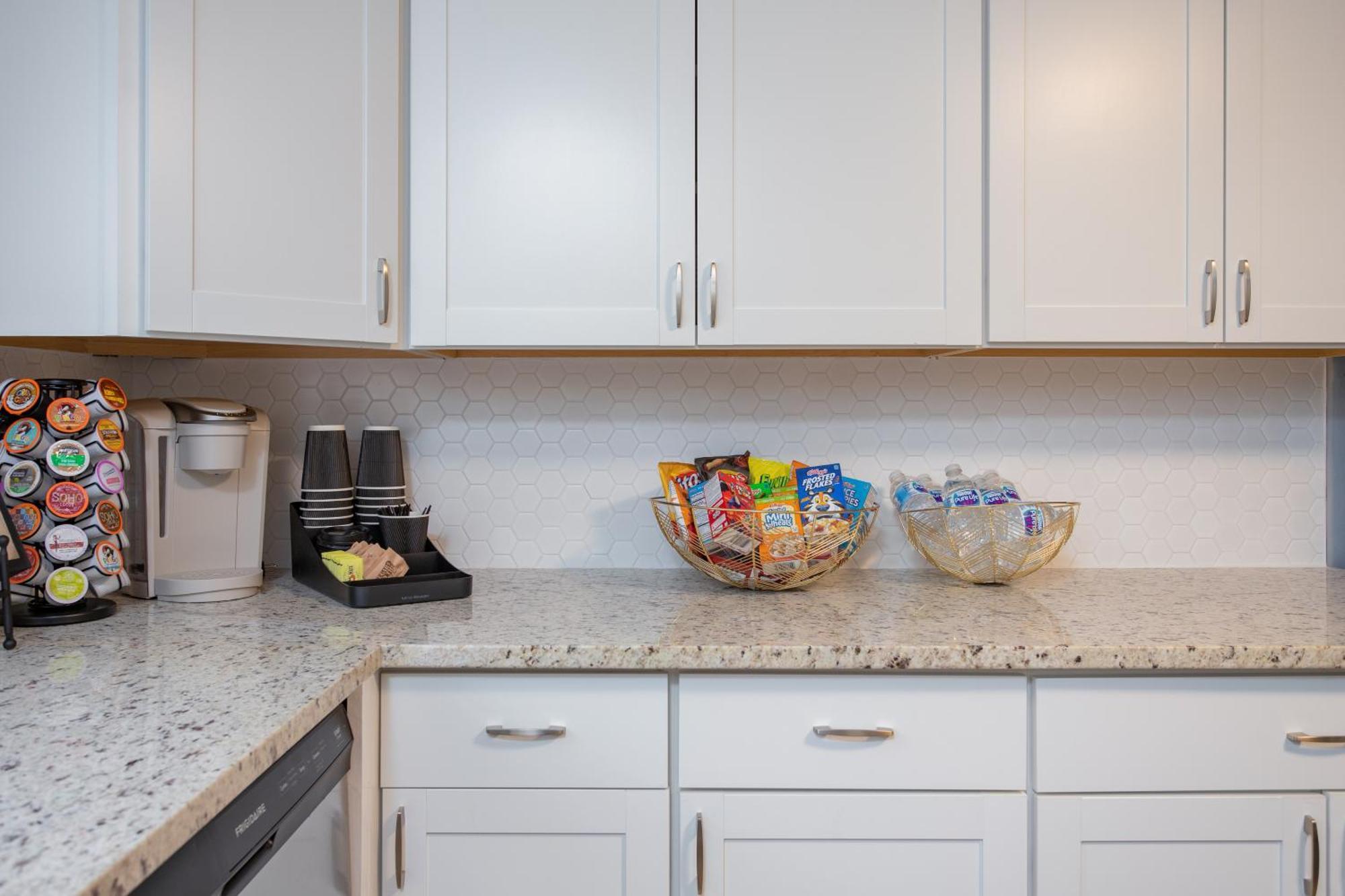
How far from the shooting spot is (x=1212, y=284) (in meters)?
1.58

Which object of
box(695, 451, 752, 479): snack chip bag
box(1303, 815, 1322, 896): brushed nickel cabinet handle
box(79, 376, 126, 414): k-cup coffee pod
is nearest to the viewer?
box(1303, 815, 1322, 896): brushed nickel cabinet handle

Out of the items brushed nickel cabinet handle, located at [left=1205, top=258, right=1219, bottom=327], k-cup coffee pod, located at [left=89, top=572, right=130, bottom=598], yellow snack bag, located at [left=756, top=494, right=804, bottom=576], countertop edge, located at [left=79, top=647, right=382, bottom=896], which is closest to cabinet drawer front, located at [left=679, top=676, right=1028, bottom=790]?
yellow snack bag, located at [left=756, top=494, right=804, bottom=576]

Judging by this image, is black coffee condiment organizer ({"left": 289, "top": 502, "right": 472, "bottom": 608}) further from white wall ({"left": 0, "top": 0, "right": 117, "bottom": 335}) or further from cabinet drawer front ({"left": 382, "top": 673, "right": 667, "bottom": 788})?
white wall ({"left": 0, "top": 0, "right": 117, "bottom": 335})

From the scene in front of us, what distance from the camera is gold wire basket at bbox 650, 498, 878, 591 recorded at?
158 cm

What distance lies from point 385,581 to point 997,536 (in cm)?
111

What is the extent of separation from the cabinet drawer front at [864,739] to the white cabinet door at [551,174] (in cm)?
65

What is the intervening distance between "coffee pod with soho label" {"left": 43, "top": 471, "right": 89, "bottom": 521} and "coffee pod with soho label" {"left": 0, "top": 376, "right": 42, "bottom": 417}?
12 cm

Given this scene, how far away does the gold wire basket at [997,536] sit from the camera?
166cm

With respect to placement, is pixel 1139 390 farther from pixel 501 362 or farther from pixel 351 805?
pixel 351 805

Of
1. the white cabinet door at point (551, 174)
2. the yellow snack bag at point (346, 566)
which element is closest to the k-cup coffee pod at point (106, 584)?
the yellow snack bag at point (346, 566)

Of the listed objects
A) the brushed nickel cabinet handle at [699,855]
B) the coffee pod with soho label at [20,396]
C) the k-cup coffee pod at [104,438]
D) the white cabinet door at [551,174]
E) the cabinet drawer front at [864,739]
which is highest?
the white cabinet door at [551,174]

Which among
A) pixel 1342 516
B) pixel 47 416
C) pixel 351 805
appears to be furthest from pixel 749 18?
pixel 1342 516

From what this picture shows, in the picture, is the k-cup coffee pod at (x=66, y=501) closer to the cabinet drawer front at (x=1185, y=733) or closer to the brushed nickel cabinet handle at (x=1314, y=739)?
the cabinet drawer front at (x=1185, y=733)

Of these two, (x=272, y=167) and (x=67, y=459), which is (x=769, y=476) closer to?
(x=272, y=167)
